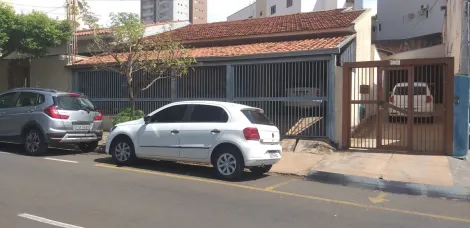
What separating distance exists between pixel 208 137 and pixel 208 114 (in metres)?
0.51

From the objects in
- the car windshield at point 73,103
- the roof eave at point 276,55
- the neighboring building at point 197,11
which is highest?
the neighboring building at point 197,11

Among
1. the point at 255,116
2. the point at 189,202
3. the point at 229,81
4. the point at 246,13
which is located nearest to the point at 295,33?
the point at 229,81

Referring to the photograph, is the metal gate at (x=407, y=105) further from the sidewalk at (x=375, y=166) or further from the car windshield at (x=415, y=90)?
the sidewalk at (x=375, y=166)

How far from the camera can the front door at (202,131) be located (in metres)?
8.34

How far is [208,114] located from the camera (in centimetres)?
862

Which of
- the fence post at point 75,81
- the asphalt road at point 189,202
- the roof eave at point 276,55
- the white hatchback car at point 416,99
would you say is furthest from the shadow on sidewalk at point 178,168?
the fence post at point 75,81

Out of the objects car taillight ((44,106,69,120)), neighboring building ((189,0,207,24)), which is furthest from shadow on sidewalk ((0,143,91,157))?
neighboring building ((189,0,207,24))

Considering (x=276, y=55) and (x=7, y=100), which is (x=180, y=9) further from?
(x=7, y=100)

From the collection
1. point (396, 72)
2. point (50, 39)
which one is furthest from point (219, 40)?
point (396, 72)

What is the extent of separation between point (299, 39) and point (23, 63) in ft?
38.9

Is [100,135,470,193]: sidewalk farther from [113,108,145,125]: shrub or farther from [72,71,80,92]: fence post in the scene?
[72,71,80,92]: fence post

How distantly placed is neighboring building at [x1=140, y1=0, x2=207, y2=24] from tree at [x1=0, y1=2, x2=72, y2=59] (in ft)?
319

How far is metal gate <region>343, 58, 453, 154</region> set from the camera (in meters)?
10.6

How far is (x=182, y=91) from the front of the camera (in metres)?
14.6
